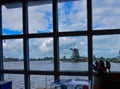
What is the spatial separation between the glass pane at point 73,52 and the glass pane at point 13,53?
24.3 inches

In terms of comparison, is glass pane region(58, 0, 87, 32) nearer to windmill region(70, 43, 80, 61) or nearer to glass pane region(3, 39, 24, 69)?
windmill region(70, 43, 80, 61)

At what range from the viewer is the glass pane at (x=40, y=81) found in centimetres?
255

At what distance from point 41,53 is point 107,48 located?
89 cm

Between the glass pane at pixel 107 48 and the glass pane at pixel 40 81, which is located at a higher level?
the glass pane at pixel 107 48

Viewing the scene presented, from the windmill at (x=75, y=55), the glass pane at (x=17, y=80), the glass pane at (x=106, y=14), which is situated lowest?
the glass pane at (x=17, y=80)

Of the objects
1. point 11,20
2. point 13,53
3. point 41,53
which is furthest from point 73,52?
point 11,20

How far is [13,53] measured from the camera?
2801mm

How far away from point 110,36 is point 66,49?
1.93 ft

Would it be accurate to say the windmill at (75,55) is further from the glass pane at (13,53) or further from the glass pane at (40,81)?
the glass pane at (13,53)

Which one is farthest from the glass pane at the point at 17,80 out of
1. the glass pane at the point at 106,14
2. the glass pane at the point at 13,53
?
the glass pane at the point at 106,14

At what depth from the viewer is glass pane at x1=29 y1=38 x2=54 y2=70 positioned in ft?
8.46

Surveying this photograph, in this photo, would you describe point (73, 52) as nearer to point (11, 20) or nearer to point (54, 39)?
point (54, 39)

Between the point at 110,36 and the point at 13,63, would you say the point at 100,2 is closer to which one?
the point at 110,36

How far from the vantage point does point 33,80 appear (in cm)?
267
